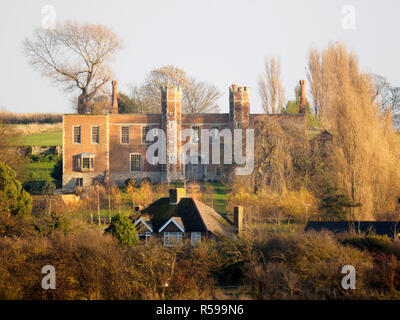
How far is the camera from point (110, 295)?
88.8 feet

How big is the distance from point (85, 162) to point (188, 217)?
778 inches

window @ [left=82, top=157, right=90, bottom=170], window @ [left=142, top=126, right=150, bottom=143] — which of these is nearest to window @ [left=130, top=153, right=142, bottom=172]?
window @ [left=142, top=126, right=150, bottom=143]

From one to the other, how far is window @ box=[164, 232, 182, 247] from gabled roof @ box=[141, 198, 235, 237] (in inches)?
14.7

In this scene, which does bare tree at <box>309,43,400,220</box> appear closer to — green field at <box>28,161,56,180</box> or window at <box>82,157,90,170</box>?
window at <box>82,157,90,170</box>

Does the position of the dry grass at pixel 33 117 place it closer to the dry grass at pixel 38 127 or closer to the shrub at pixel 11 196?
the dry grass at pixel 38 127

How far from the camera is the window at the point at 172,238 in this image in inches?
1320

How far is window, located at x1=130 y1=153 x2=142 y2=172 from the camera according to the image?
5486 cm

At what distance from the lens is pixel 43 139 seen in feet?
224

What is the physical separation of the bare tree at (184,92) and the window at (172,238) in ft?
108

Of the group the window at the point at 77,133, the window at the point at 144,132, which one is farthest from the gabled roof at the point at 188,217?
the window at the point at 77,133

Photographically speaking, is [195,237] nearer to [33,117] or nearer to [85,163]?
[85,163]

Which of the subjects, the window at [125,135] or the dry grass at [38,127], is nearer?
the window at [125,135]

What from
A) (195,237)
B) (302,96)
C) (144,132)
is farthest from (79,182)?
(195,237)

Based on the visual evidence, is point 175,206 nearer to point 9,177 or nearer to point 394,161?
point 9,177
